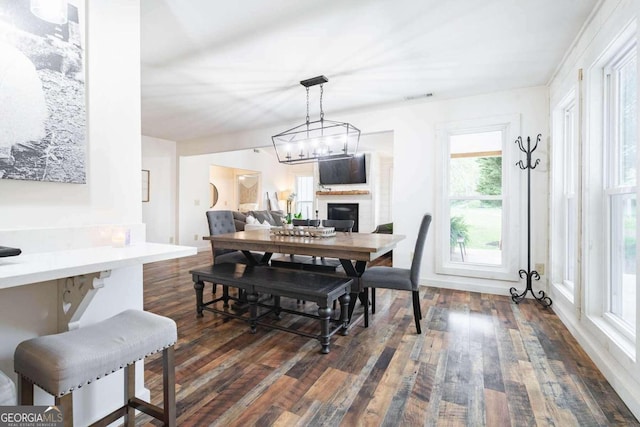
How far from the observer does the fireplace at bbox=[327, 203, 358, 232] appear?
785 cm

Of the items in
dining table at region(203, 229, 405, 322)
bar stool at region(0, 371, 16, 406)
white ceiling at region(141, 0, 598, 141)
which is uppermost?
white ceiling at region(141, 0, 598, 141)

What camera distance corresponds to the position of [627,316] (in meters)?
1.93

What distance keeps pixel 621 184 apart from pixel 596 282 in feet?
2.34

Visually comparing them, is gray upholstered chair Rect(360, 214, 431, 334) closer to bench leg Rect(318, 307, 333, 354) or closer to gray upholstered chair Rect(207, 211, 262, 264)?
bench leg Rect(318, 307, 333, 354)

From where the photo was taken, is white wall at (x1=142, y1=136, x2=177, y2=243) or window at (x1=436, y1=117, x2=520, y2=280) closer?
window at (x1=436, y1=117, x2=520, y2=280)

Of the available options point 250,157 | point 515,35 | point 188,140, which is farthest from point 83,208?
point 250,157

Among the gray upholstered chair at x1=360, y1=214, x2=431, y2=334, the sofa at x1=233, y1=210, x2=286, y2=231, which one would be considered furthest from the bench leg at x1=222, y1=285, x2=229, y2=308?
the sofa at x1=233, y1=210, x2=286, y2=231

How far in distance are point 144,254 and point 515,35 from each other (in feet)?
9.69

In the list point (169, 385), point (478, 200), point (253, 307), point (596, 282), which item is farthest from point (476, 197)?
point (169, 385)

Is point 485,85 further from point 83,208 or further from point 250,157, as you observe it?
point 250,157

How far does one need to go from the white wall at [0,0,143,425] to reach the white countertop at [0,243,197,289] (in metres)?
0.11

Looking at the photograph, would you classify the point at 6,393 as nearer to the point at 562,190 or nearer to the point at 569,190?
the point at 569,190

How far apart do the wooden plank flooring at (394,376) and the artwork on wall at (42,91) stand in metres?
1.25

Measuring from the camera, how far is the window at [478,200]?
358cm
